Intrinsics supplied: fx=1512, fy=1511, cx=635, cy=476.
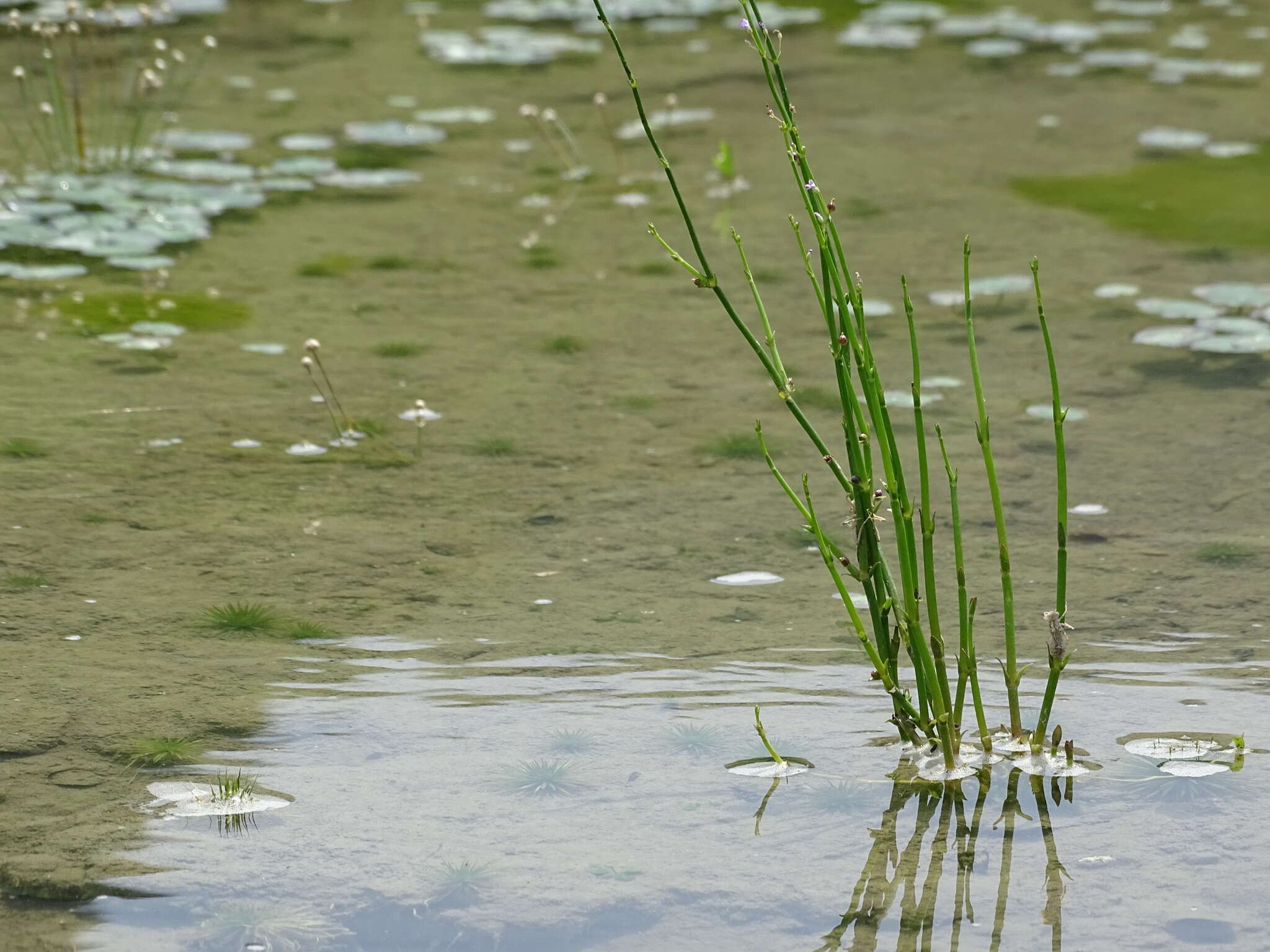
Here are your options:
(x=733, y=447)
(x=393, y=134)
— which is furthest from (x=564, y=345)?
(x=393, y=134)

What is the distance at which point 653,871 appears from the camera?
5.22 ft

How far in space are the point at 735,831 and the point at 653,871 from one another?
0.12 m

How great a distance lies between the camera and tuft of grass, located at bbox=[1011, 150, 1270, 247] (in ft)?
13.7

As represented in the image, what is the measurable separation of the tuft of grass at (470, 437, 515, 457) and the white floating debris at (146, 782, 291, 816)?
114 cm

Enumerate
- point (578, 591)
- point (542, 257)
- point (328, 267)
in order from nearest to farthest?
point (578, 591), point (328, 267), point (542, 257)

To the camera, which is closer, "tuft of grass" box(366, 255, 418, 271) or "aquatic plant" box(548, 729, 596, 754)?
"aquatic plant" box(548, 729, 596, 754)

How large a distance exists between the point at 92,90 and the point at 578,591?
13.4 ft

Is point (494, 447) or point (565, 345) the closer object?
point (494, 447)

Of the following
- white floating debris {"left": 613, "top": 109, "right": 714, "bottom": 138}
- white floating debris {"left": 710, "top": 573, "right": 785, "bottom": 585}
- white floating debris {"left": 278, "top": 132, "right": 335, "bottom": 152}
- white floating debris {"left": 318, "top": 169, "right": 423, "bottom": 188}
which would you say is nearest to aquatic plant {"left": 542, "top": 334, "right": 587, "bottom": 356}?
white floating debris {"left": 710, "top": 573, "right": 785, "bottom": 585}

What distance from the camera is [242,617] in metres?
2.14

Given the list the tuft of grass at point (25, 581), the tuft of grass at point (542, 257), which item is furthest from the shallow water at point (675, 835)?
the tuft of grass at point (542, 257)

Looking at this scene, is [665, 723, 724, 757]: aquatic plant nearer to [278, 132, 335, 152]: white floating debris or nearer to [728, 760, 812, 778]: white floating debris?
[728, 760, 812, 778]: white floating debris

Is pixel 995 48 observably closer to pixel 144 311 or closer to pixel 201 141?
pixel 201 141

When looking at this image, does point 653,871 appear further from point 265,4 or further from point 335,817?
point 265,4
